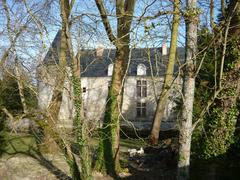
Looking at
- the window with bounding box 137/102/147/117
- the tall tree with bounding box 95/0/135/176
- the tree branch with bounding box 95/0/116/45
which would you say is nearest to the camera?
the tree branch with bounding box 95/0/116/45

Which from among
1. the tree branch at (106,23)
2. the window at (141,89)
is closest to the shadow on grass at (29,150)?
the tree branch at (106,23)

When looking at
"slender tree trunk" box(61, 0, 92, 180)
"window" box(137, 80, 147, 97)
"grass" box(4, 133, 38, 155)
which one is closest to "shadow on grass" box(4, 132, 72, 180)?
"grass" box(4, 133, 38, 155)

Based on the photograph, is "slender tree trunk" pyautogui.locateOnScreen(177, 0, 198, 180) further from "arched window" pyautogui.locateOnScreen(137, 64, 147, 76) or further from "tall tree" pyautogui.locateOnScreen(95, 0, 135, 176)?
"arched window" pyautogui.locateOnScreen(137, 64, 147, 76)

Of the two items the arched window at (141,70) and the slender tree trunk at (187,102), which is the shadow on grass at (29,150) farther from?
the arched window at (141,70)

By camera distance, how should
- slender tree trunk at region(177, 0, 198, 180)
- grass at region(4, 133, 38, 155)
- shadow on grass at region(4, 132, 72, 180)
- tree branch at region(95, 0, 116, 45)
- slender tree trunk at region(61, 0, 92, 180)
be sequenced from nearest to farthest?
1. slender tree trunk at region(177, 0, 198, 180)
2. slender tree trunk at region(61, 0, 92, 180)
3. tree branch at region(95, 0, 116, 45)
4. shadow on grass at region(4, 132, 72, 180)
5. grass at region(4, 133, 38, 155)

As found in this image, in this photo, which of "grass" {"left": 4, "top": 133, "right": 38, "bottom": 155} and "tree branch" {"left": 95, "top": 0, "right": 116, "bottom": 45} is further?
"grass" {"left": 4, "top": 133, "right": 38, "bottom": 155}

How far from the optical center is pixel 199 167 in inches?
417

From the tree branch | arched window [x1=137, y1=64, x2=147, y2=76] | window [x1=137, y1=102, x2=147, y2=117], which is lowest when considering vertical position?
window [x1=137, y1=102, x2=147, y2=117]

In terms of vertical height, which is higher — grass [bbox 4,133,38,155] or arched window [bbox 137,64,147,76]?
arched window [bbox 137,64,147,76]

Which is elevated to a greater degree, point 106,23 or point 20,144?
point 106,23

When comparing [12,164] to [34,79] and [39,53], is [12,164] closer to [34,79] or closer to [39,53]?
[34,79]

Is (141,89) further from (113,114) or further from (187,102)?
(187,102)

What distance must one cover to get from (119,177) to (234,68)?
17.1ft

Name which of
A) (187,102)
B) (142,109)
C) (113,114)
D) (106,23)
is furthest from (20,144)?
(142,109)
